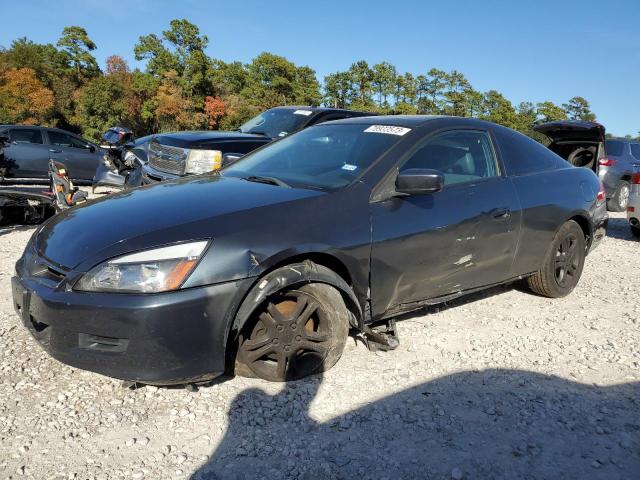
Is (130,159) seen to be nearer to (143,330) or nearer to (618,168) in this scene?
(143,330)

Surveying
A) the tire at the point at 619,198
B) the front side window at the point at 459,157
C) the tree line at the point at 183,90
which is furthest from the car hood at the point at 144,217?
the tree line at the point at 183,90

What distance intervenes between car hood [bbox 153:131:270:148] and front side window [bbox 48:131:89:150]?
21.0 ft

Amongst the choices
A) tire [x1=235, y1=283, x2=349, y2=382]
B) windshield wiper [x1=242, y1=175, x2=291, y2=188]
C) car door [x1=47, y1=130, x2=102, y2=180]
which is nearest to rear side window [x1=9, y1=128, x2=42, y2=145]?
car door [x1=47, y1=130, x2=102, y2=180]

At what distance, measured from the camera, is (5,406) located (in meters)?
2.76

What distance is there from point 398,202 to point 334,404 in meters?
1.29

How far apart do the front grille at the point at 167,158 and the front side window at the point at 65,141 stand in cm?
646

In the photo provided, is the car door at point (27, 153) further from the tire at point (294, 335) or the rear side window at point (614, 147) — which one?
the rear side window at point (614, 147)

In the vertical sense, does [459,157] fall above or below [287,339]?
above

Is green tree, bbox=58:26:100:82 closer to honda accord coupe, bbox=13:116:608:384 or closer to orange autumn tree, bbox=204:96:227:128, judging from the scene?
orange autumn tree, bbox=204:96:227:128

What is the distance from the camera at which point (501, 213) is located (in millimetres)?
3883

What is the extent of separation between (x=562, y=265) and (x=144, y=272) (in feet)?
12.3

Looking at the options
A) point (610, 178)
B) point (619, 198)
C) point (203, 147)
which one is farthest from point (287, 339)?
point (619, 198)

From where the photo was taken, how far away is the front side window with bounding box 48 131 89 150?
12.6 m

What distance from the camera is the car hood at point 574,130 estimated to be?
922 cm
